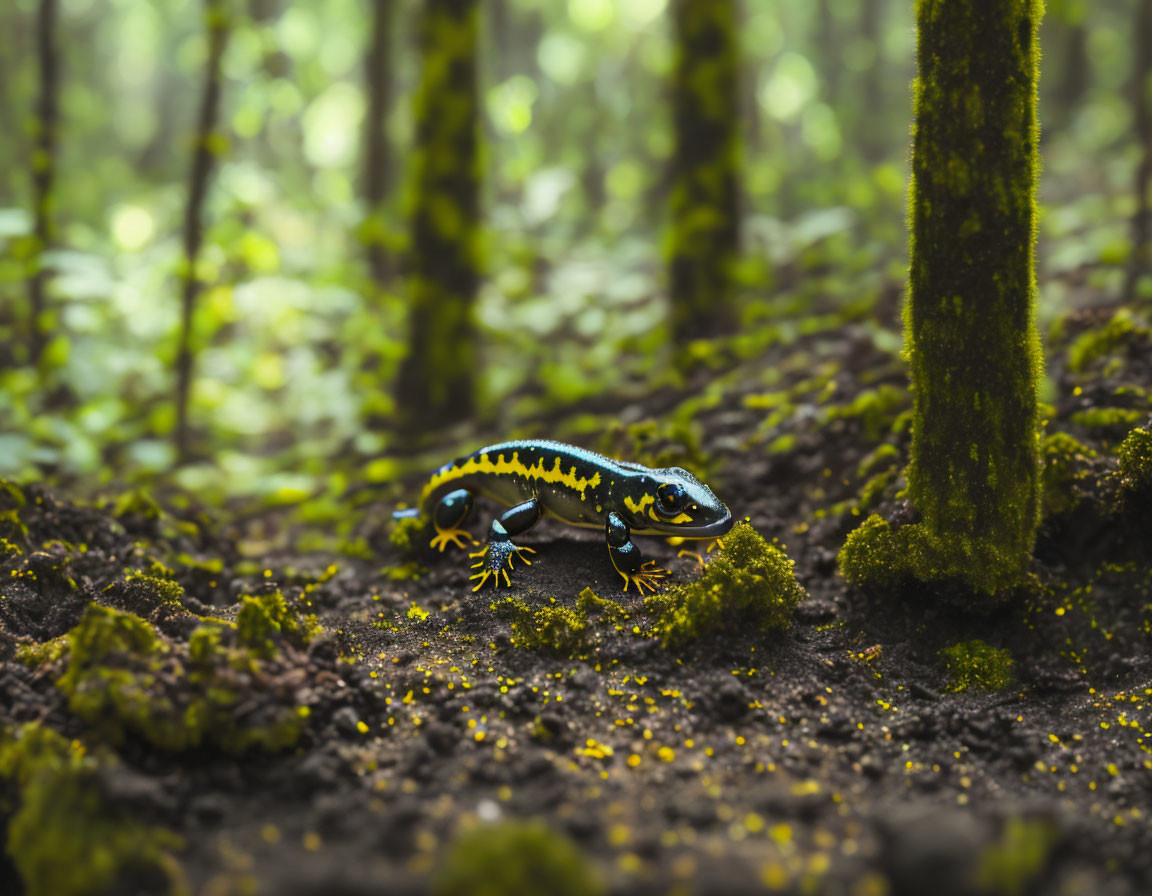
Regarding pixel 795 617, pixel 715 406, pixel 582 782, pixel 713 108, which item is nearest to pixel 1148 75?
pixel 713 108

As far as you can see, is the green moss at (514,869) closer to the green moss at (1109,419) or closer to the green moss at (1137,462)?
the green moss at (1137,462)

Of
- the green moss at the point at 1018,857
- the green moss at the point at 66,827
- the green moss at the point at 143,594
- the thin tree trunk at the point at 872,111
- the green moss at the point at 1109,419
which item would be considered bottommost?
the green moss at the point at 66,827

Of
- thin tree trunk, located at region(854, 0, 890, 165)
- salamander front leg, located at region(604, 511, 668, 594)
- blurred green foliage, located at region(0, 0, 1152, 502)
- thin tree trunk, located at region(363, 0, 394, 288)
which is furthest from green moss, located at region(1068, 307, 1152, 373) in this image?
thin tree trunk, located at region(854, 0, 890, 165)

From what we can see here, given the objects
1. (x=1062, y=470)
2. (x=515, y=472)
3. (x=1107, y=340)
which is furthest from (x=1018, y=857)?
(x=1107, y=340)

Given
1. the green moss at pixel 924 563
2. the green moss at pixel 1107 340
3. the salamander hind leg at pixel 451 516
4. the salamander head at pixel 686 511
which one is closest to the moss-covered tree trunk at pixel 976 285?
the green moss at pixel 924 563

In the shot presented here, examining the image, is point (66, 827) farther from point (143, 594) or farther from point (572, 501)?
point (572, 501)

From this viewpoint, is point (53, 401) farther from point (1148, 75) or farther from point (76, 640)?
point (1148, 75)

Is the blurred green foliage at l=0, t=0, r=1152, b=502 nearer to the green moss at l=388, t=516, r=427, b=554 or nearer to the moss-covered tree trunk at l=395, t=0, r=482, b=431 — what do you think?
the moss-covered tree trunk at l=395, t=0, r=482, b=431
